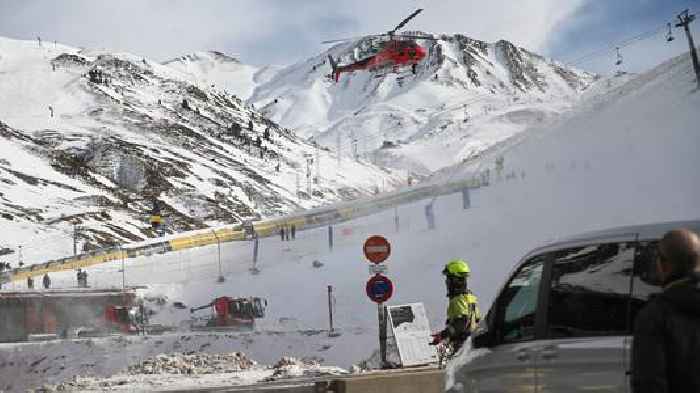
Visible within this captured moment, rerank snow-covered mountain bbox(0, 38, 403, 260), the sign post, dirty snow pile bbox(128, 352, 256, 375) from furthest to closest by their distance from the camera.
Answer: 1. snow-covered mountain bbox(0, 38, 403, 260)
2. dirty snow pile bbox(128, 352, 256, 375)
3. the sign post

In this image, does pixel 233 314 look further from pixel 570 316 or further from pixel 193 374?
pixel 570 316

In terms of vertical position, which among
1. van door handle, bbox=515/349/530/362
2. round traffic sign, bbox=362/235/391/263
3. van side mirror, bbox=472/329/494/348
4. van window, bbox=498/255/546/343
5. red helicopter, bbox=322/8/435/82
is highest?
red helicopter, bbox=322/8/435/82

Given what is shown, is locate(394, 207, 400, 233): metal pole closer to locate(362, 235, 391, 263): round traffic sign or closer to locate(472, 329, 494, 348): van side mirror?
locate(362, 235, 391, 263): round traffic sign

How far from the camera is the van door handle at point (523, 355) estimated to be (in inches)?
204

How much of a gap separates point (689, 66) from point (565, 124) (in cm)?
750

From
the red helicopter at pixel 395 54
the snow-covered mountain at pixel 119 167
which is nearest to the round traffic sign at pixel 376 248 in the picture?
the red helicopter at pixel 395 54

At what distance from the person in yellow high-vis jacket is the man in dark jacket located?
15.6 feet

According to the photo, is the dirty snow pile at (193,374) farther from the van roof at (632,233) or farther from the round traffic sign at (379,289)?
the van roof at (632,233)

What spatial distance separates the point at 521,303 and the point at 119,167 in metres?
137

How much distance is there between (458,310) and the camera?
8.23 meters

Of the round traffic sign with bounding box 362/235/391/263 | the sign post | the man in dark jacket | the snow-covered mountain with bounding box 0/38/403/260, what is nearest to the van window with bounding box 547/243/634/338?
the man in dark jacket

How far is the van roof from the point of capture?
14.1 feet

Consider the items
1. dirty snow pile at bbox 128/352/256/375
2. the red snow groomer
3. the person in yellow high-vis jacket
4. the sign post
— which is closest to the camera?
the person in yellow high-vis jacket

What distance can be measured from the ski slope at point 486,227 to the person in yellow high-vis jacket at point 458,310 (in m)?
13.7
